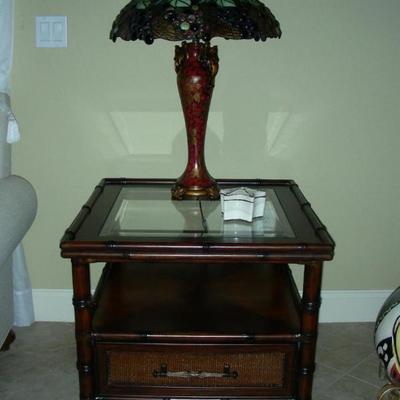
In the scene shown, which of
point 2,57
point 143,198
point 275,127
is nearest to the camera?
point 143,198

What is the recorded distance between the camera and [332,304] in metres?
2.08

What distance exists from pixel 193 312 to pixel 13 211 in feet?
1.84

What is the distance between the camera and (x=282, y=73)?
184 cm

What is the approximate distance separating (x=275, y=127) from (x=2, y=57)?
93 cm

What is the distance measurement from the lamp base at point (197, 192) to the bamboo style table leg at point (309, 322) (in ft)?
1.25

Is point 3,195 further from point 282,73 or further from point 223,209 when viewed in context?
point 282,73

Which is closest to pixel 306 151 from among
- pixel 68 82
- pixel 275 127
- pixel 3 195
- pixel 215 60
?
pixel 275 127

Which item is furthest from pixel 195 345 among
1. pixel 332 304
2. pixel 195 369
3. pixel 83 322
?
pixel 332 304

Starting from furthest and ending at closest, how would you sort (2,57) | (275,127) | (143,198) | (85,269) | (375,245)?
(375,245)
(275,127)
(2,57)
(143,198)
(85,269)

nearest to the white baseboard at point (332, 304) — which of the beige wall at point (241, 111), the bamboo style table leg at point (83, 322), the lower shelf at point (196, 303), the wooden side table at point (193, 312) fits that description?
the beige wall at point (241, 111)

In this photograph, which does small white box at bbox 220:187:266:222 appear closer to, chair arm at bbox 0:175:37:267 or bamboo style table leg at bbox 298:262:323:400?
bamboo style table leg at bbox 298:262:323:400

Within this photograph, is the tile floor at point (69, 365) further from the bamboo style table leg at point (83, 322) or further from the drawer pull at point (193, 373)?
the drawer pull at point (193, 373)

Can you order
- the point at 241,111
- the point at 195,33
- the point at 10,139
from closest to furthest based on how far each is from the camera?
the point at 195,33, the point at 10,139, the point at 241,111

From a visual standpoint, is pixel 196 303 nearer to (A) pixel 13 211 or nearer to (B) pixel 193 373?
(B) pixel 193 373
